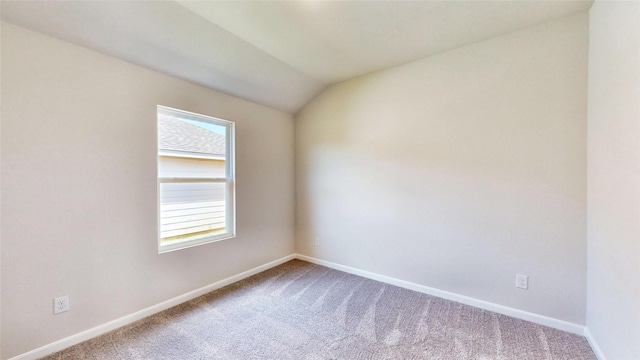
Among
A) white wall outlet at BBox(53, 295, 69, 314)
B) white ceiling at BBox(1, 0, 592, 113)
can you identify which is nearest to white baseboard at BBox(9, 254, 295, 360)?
white wall outlet at BBox(53, 295, 69, 314)

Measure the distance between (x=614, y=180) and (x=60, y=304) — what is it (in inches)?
152

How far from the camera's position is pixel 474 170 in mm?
2439

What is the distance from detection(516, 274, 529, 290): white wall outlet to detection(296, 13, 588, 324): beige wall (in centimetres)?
4

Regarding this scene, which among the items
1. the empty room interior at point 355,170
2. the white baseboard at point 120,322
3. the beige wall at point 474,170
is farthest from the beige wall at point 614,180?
the white baseboard at point 120,322

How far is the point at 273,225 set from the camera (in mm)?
3582

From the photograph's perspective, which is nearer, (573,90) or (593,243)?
(593,243)

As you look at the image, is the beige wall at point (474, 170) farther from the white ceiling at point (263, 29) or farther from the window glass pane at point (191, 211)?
the window glass pane at point (191, 211)

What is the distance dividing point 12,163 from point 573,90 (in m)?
4.11

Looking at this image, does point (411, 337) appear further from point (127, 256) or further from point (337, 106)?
point (337, 106)

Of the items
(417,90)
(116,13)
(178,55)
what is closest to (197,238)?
(178,55)

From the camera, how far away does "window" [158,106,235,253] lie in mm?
2510

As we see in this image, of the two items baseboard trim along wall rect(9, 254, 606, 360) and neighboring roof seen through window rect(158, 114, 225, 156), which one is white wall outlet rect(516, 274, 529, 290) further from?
neighboring roof seen through window rect(158, 114, 225, 156)

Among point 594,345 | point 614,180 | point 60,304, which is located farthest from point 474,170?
point 60,304

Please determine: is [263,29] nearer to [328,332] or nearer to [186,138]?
[186,138]
